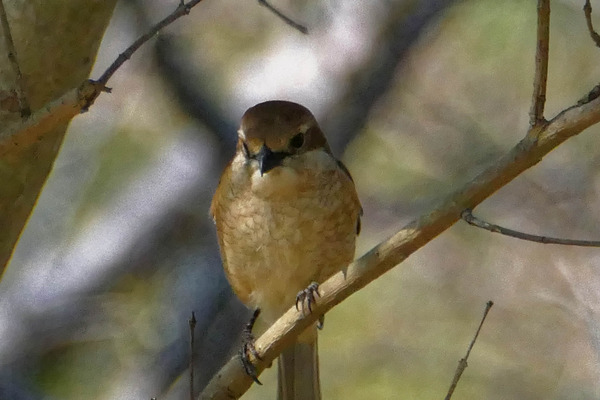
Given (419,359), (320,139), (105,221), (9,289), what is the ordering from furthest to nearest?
(419,359) → (105,221) → (9,289) → (320,139)

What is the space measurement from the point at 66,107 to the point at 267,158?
1430mm

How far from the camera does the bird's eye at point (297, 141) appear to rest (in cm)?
435

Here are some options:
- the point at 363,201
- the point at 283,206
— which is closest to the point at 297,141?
the point at 283,206

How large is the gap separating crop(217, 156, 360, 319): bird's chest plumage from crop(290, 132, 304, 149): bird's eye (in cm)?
14

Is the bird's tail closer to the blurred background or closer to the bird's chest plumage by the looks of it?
the bird's chest plumage

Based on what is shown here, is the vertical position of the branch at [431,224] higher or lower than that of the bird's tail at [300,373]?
lower

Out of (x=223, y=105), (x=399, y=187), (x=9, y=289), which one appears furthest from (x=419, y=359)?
(x=9, y=289)

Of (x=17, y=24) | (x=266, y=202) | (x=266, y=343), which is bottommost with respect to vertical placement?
(x=266, y=343)

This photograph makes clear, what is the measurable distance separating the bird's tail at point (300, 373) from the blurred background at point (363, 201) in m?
1.01

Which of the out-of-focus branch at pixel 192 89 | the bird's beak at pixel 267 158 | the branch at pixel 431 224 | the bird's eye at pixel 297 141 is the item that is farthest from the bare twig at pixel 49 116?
the out-of-focus branch at pixel 192 89

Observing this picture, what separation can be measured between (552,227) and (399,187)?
141cm

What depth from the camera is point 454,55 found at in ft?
26.7

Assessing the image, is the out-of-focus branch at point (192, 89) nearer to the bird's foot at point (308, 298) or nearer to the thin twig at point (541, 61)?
the bird's foot at point (308, 298)

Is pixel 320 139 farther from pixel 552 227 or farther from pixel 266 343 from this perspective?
pixel 552 227
